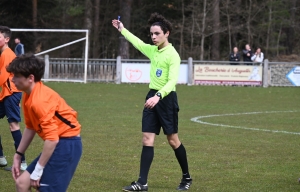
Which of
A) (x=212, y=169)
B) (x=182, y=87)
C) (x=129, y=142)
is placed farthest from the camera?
(x=182, y=87)

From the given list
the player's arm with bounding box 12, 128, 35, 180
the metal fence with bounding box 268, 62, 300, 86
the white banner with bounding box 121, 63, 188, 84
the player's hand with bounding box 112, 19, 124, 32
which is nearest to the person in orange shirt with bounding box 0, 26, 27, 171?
the player's hand with bounding box 112, 19, 124, 32

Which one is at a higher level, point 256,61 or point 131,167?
point 256,61

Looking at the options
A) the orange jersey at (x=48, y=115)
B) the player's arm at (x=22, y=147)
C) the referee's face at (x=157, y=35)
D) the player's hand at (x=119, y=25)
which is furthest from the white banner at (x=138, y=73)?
the orange jersey at (x=48, y=115)

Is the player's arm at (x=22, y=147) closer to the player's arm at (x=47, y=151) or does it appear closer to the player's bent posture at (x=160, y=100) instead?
the player's arm at (x=47, y=151)

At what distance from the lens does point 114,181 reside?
8.16 metres

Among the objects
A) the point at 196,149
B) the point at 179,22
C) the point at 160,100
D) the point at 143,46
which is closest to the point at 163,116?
the point at 160,100

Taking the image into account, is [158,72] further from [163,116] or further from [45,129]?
[45,129]

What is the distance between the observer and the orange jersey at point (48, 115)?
16.4ft

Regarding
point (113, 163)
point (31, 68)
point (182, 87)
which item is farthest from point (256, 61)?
point (31, 68)

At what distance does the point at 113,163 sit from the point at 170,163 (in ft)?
2.79

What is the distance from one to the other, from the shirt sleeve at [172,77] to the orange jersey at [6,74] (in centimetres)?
222

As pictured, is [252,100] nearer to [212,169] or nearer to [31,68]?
[212,169]

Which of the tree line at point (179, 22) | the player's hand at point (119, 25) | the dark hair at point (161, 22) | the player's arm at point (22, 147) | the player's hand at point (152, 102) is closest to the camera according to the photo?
the player's arm at point (22, 147)

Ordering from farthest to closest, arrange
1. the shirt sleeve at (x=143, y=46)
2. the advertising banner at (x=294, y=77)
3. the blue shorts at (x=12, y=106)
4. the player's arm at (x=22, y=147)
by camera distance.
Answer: the advertising banner at (x=294, y=77)
the blue shorts at (x=12, y=106)
the shirt sleeve at (x=143, y=46)
the player's arm at (x=22, y=147)
